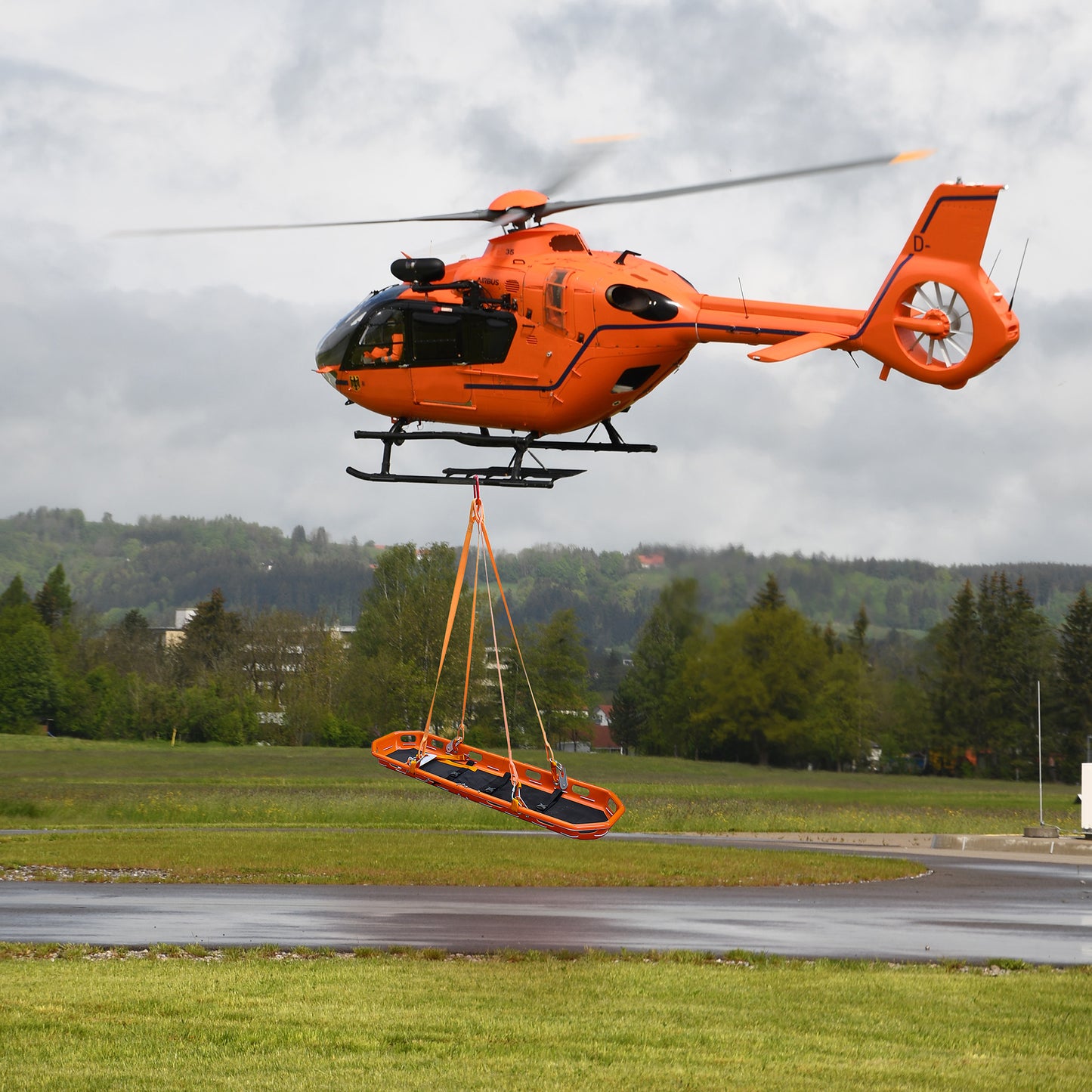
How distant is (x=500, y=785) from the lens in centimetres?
1612

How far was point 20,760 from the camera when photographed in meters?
73.2

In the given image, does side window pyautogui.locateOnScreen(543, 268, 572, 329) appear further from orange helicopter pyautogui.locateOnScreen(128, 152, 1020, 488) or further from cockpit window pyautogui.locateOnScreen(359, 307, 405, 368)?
cockpit window pyautogui.locateOnScreen(359, 307, 405, 368)

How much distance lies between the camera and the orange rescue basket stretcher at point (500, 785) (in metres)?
15.0

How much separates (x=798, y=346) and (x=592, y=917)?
9470mm

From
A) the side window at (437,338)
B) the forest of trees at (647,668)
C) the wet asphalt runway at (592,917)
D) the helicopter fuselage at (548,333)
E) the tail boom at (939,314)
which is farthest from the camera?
the forest of trees at (647,668)

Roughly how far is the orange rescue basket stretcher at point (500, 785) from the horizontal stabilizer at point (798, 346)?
17.8 ft

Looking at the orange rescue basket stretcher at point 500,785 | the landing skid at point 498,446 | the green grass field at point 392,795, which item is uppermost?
the landing skid at point 498,446

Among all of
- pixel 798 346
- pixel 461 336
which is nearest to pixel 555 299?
pixel 461 336

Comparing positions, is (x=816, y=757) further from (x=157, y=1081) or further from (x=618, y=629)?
(x=157, y=1081)

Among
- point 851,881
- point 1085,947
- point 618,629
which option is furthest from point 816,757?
point 1085,947

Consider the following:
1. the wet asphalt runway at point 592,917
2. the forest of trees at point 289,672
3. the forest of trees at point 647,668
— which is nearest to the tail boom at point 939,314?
the wet asphalt runway at point 592,917

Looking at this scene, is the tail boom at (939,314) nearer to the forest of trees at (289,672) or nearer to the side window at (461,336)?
the side window at (461,336)

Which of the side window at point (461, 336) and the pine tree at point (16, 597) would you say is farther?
the pine tree at point (16, 597)

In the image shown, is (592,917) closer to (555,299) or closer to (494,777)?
(494,777)
